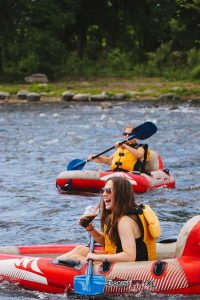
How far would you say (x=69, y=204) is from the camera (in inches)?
438

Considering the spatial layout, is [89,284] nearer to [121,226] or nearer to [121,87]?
[121,226]

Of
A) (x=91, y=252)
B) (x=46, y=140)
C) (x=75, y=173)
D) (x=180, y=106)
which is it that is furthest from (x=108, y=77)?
(x=91, y=252)

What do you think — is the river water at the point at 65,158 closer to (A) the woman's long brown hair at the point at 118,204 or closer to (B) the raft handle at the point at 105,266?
(B) the raft handle at the point at 105,266

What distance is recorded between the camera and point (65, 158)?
15.3m

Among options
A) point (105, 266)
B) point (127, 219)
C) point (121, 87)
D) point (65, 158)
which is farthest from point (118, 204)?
point (121, 87)

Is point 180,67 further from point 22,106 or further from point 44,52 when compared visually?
point 22,106

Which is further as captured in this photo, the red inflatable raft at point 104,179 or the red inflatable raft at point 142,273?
the red inflatable raft at point 104,179

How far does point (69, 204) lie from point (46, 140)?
6.82m

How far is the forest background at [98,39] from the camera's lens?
3114 centimetres

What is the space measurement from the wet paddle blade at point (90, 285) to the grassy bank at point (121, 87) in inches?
784

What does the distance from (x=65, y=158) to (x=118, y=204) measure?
29.2 ft

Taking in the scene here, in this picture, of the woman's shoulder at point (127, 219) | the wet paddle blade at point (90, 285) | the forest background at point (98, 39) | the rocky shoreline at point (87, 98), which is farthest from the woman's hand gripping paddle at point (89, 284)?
the forest background at point (98, 39)

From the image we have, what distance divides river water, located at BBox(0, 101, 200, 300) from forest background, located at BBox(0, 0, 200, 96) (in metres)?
6.22

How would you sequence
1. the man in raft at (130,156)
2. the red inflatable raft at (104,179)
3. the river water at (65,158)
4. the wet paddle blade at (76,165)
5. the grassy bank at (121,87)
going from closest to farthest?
the river water at (65,158) < the man in raft at (130,156) < the red inflatable raft at (104,179) < the wet paddle blade at (76,165) < the grassy bank at (121,87)
